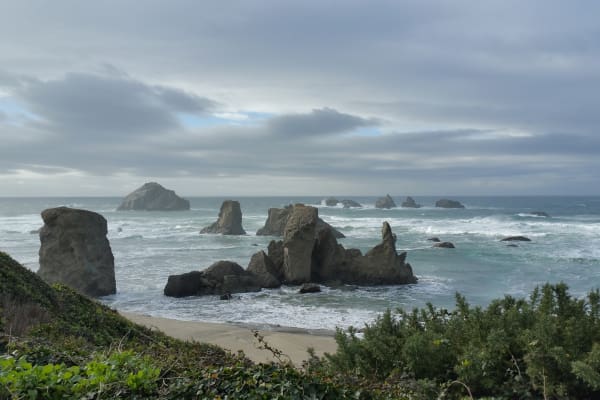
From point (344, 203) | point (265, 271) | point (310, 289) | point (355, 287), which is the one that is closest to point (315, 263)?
point (355, 287)

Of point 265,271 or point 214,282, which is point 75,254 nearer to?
point 214,282

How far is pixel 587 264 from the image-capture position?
35.1 meters

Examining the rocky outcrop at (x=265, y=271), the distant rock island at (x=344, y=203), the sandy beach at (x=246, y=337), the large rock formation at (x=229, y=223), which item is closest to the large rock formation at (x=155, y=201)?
the distant rock island at (x=344, y=203)

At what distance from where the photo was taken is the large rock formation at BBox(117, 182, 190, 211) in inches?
5123

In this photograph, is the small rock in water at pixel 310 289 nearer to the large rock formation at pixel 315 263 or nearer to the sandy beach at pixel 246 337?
the large rock formation at pixel 315 263

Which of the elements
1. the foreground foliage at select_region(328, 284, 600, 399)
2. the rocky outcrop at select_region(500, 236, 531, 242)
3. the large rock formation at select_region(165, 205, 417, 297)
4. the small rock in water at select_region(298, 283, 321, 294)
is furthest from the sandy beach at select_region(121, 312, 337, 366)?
the rocky outcrop at select_region(500, 236, 531, 242)

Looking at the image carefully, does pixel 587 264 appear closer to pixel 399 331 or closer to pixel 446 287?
pixel 446 287

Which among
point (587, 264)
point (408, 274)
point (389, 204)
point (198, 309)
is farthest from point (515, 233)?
point (389, 204)

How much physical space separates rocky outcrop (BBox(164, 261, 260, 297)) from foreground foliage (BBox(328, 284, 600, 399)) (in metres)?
19.1

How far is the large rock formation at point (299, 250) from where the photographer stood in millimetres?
28312

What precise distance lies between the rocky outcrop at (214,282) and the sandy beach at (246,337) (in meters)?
5.10

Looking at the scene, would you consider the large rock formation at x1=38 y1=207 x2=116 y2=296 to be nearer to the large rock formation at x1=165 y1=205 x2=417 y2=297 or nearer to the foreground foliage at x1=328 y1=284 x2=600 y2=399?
the large rock formation at x1=165 y1=205 x2=417 y2=297

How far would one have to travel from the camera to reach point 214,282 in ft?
83.9

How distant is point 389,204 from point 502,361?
442 feet
